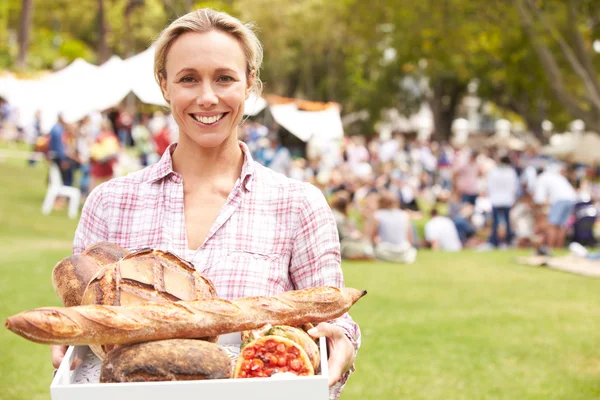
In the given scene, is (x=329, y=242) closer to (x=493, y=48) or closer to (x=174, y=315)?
(x=174, y=315)

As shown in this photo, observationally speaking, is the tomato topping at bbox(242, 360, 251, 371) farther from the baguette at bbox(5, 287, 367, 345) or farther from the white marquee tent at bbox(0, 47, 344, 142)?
the white marquee tent at bbox(0, 47, 344, 142)

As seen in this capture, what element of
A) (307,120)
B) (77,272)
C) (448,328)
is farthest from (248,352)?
(307,120)

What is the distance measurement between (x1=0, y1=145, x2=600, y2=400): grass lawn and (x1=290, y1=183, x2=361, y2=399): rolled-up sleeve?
16.8 ft

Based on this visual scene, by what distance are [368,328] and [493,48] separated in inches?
783

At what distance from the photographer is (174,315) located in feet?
6.37

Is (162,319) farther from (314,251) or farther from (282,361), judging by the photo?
(314,251)

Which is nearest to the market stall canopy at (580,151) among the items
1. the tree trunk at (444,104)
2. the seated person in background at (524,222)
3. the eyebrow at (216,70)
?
the seated person in background at (524,222)

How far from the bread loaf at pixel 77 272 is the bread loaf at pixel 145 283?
8cm

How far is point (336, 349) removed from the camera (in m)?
2.21

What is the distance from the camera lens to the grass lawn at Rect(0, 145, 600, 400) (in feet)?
25.7

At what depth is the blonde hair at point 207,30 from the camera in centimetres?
235

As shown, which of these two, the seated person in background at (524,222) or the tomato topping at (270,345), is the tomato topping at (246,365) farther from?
the seated person in background at (524,222)

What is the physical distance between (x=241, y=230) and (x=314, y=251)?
22 cm

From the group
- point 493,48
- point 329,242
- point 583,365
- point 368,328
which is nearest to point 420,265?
point 368,328
